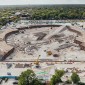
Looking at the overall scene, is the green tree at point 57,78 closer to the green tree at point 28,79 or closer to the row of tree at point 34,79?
the row of tree at point 34,79

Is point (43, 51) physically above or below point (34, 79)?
below

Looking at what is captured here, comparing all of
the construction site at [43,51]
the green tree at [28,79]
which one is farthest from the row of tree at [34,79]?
the construction site at [43,51]

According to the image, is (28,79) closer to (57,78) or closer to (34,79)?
(34,79)

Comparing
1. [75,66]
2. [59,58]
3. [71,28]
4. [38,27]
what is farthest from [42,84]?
[38,27]

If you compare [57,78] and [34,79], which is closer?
[34,79]

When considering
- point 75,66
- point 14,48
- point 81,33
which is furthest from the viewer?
point 81,33

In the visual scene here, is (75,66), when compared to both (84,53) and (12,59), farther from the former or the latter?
(12,59)

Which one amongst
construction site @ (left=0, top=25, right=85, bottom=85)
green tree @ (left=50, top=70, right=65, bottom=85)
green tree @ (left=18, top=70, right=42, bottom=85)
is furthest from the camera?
construction site @ (left=0, top=25, right=85, bottom=85)

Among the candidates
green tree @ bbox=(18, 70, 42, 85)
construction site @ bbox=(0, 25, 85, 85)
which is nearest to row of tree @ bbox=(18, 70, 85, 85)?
green tree @ bbox=(18, 70, 42, 85)

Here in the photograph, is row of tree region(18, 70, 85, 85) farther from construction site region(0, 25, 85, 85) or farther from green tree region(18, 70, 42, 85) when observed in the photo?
construction site region(0, 25, 85, 85)

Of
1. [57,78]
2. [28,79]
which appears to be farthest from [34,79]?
[57,78]

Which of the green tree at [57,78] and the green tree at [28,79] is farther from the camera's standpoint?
the green tree at [57,78]
